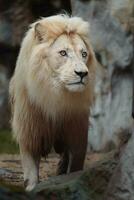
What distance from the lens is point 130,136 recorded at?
17.3 ft

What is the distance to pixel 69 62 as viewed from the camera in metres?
5.99

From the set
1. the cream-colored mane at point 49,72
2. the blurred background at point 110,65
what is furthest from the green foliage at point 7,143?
the cream-colored mane at point 49,72

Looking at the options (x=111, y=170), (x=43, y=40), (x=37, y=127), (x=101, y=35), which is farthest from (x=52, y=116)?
(x=101, y=35)

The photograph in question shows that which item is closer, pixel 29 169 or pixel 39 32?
pixel 39 32

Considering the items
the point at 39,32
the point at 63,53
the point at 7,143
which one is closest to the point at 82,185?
the point at 63,53

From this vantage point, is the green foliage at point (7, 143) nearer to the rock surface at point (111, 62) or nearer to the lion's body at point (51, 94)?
the rock surface at point (111, 62)

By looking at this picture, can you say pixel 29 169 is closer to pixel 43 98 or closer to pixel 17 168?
pixel 43 98

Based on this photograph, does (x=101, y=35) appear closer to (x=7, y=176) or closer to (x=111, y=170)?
(x=7, y=176)

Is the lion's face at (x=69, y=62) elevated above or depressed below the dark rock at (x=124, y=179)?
above

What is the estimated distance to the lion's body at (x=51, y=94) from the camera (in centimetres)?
602

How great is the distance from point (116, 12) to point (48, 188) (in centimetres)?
478

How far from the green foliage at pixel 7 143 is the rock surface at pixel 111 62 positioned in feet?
3.63

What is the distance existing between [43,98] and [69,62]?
376 mm

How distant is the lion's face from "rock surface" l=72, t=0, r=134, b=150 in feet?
10.6
